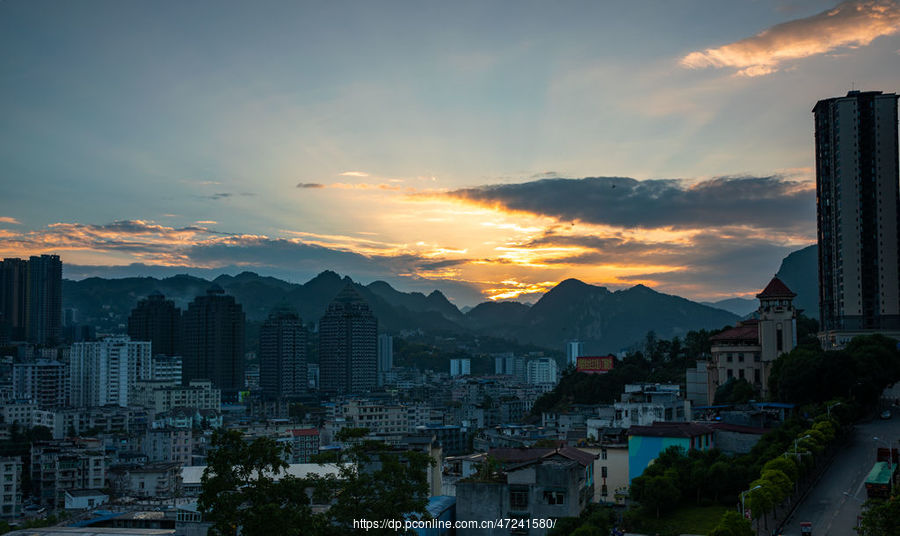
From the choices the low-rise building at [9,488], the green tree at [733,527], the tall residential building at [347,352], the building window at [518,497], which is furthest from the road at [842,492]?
the tall residential building at [347,352]

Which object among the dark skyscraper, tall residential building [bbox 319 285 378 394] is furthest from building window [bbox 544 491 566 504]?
the dark skyscraper

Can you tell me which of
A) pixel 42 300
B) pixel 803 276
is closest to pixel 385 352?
pixel 42 300

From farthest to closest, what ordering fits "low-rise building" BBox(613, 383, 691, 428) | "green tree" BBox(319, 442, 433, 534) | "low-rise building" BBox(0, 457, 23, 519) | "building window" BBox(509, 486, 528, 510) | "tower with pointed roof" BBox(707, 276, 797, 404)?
"low-rise building" BBox(0, 457, 23, 519)
"tower with pointed roof" BBox(707, 276, 797, 404)
"low-rise building" BBox(613, 383, 691, 428)
"building window" BBox(509, 486, 528, 510)
"green tree" BBox(319, 442, 433, 534)

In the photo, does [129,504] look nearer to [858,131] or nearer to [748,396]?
[748,396]

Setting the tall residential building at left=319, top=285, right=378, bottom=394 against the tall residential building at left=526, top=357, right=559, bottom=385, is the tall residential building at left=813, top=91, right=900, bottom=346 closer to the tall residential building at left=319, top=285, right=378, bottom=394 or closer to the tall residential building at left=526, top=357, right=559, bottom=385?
the tall residential building at left=319, top=285, right=378, bottom=394

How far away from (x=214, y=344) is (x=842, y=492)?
9298cm

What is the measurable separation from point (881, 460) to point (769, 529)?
4680 millimetres

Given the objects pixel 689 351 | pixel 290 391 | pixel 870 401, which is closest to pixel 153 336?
pixel 290 391

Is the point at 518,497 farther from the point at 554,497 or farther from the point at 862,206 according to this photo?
the point at 862,206

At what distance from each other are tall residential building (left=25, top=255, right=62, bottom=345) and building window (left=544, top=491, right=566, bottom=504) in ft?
375

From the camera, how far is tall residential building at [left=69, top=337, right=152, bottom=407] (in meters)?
78.2

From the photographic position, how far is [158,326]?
10950 cm

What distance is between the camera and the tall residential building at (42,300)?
117188 mm

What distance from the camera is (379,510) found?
13.1 meters
